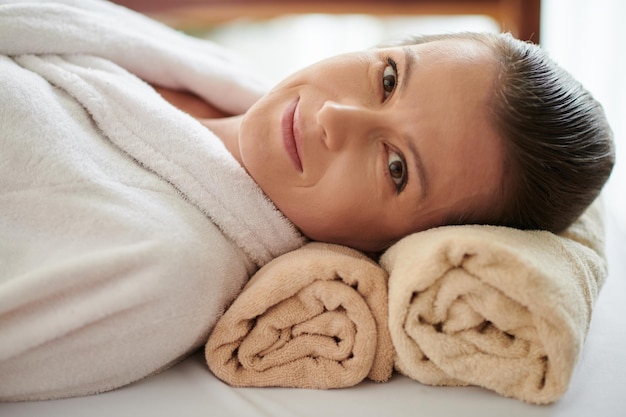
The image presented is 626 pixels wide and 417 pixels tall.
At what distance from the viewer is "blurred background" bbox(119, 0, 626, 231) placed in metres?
2.05

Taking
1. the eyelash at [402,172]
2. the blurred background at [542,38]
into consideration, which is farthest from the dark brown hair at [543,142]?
the blurred background at [542,38]

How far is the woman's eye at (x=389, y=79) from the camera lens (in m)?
0.98

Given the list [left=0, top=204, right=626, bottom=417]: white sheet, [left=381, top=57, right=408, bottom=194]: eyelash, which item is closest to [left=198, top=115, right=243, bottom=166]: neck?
[left=381, top=57, right=408, bottom=194]: eyelash

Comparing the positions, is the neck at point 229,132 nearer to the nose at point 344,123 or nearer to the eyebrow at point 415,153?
the nose at point 344,123

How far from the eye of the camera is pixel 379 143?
3.09 feet

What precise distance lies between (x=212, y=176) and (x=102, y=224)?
0.20 meters

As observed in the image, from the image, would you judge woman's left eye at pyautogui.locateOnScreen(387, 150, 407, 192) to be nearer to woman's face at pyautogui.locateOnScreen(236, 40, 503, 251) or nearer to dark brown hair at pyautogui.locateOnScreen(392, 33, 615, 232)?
woman's face at pyautogui.locateOnScreen(236, 40, 503, 251)

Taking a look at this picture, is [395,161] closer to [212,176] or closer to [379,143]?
[379,143]

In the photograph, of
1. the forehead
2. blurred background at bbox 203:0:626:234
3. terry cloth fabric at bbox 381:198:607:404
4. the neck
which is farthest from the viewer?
blurred background at bbox 203:0:626:234

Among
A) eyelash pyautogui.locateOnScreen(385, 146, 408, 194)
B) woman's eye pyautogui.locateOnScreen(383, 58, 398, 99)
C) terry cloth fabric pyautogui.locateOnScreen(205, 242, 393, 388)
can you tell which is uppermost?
woman's eye pyautogui.locateOnScreen(383, 58, 398, 99)

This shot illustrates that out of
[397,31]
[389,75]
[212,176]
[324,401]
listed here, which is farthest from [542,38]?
[324,401]

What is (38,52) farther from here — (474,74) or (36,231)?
(474,74)

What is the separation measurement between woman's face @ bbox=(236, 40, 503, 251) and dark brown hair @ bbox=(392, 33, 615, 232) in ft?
0.07

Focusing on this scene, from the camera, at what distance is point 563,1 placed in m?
2.33
